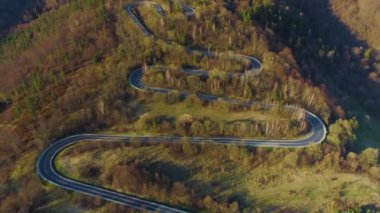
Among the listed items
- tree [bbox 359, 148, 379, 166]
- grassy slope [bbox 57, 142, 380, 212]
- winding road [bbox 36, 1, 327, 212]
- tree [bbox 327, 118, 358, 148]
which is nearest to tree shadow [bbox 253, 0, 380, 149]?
tree [bbox 327, 118, 358, 148]

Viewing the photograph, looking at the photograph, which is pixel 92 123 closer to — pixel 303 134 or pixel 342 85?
pixel 303 134

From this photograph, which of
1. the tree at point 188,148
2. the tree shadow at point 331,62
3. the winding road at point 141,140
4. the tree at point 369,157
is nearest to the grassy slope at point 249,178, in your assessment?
the tree at point 188,148

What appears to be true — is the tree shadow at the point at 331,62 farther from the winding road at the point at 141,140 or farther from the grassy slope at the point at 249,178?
the grassy slope at the point at 249,178

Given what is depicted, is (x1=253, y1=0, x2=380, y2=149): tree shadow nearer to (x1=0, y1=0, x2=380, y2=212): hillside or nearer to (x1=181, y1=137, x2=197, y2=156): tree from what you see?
(x1=0, y1=0, x2=380, y2=212): hillside

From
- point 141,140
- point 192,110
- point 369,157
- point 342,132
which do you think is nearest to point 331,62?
point 342,132

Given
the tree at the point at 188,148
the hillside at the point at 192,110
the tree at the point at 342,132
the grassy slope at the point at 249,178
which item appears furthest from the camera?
the tree at the point at 342,132

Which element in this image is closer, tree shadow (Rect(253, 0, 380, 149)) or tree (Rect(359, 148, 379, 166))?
tree (Rect(359, 148, 379, 166))
